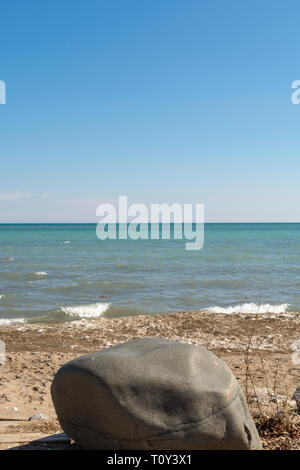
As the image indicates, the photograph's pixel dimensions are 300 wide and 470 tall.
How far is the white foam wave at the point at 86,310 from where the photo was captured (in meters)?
13.2

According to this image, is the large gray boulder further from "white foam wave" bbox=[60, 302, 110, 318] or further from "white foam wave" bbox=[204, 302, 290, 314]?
"white foam wave" bbox=[204, 302, 290, 314]

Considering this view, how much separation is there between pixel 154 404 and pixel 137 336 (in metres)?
7.38

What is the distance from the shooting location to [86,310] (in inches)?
538

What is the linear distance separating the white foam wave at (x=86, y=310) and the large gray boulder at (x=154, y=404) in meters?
9.65

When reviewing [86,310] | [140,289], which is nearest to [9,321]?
[86,310]

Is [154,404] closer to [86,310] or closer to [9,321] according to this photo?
[9,321]

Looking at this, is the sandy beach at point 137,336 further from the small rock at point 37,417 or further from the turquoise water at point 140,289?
the turquoise water at point 140,289

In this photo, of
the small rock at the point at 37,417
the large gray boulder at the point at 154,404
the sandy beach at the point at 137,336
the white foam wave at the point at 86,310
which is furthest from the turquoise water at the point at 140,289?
the large gray boulder at the point at 154,404

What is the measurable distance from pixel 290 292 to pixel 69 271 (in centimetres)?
1262

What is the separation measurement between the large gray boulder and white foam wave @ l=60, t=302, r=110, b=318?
31.7ft

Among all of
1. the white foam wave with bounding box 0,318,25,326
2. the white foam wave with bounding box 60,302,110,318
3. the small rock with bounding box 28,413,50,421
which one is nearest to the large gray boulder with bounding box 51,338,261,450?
→ the small rock with bounding box 28,413,50,421

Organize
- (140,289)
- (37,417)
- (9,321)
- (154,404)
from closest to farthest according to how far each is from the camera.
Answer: (154,404) → (37,417) → (9,321) → (140,289)

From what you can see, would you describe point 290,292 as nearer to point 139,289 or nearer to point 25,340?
point 139,289

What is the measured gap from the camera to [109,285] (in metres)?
18.5
